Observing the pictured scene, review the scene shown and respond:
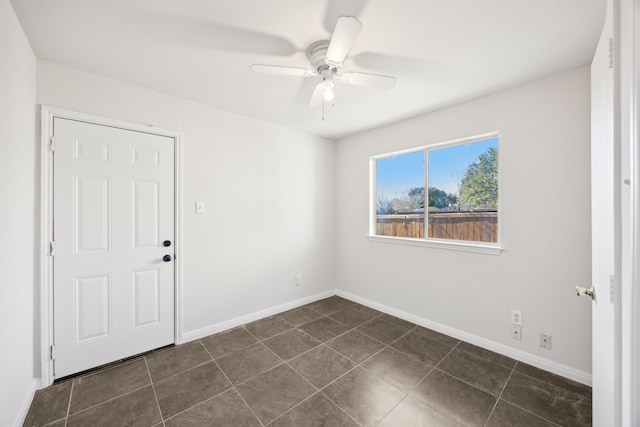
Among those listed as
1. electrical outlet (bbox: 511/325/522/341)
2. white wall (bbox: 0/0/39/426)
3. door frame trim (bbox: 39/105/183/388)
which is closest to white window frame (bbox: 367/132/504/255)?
electrical outlet (bbox: 511/325/522/341)

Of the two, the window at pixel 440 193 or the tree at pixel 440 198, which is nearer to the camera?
the window at pixel 440 193

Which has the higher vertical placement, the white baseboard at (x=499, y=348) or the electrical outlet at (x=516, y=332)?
the electrical outlet at (x=516, y=332)

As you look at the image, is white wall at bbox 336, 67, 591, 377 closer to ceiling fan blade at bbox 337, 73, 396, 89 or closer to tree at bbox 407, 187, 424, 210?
tree at bbox 407, 187, 424, 210

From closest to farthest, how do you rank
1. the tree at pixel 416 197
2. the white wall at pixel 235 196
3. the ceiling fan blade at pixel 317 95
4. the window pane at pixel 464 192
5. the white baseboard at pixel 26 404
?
the white baseboard at pixel 26 404 < the ceiling fan blade at pixel 317 95 < the white wall at pixel 235 196 < the window pane at pixel 464 192 < the tree at pixel 416 197

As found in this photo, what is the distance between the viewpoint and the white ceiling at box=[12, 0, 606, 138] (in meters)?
1.39

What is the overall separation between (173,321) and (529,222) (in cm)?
340

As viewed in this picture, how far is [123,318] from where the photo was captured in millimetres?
2193

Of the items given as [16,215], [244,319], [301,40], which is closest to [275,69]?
[301,40]

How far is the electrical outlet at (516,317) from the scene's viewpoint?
7.24 feet

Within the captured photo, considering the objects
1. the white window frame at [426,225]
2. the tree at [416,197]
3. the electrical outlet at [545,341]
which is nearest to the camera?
the electrical outlet at [545,341]

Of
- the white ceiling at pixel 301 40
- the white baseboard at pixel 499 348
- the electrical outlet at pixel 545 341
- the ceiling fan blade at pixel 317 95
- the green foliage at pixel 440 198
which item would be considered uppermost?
the white ceiling at pixel 301 40

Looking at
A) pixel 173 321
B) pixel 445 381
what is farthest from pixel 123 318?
pixel 445 381

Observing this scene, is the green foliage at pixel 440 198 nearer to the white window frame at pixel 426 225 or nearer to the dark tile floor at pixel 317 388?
the white window frame at pixel 426 225

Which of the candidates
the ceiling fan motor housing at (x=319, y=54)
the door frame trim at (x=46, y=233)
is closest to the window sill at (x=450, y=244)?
the ceiling fan motor housing at (x=319, y=54)
